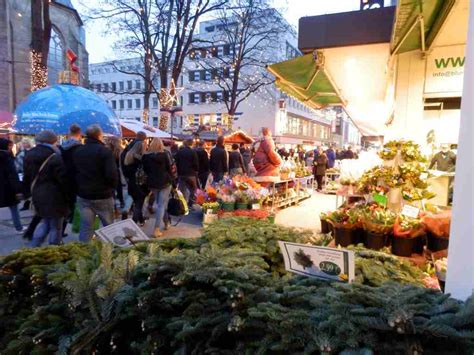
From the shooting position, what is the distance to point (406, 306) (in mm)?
1223

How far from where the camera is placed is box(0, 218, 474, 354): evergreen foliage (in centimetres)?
119

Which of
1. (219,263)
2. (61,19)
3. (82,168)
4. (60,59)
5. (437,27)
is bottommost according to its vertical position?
(219,263)

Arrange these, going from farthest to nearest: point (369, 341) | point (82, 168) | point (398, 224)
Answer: point (82, 168), point (398, 224), point (369, 341)

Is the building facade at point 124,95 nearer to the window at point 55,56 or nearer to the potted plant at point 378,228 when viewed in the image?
the window at point 55,56

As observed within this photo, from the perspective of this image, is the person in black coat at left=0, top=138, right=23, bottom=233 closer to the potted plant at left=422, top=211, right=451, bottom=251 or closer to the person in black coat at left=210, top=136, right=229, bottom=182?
the person in black coat at left=210, top=136, right=229, bottom=182

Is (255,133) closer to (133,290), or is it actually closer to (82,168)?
(82,168)

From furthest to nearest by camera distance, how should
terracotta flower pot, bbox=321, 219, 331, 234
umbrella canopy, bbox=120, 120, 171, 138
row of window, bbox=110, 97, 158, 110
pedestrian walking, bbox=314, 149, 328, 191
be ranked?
row of window, bbox=110, 97, 158, 110, pedestrian walking, bbox=314, 149, 328, 191, umbrella canopy, bbox=120, 120, 171, 138, terracotta flower pot, bbox=321, 219, 331, 234

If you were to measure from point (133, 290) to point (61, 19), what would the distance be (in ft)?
107

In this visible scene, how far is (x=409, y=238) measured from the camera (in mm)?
3682

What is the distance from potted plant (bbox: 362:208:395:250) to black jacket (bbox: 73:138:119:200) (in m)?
3.34

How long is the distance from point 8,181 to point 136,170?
217 centimetres

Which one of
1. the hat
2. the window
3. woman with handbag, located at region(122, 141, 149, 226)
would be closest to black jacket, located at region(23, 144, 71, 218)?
the hat

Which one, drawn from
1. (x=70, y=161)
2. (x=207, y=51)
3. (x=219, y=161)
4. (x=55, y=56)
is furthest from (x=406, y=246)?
(x=55, y=56)

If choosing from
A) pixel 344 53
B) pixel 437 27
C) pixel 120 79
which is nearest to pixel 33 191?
pixel 344 53
